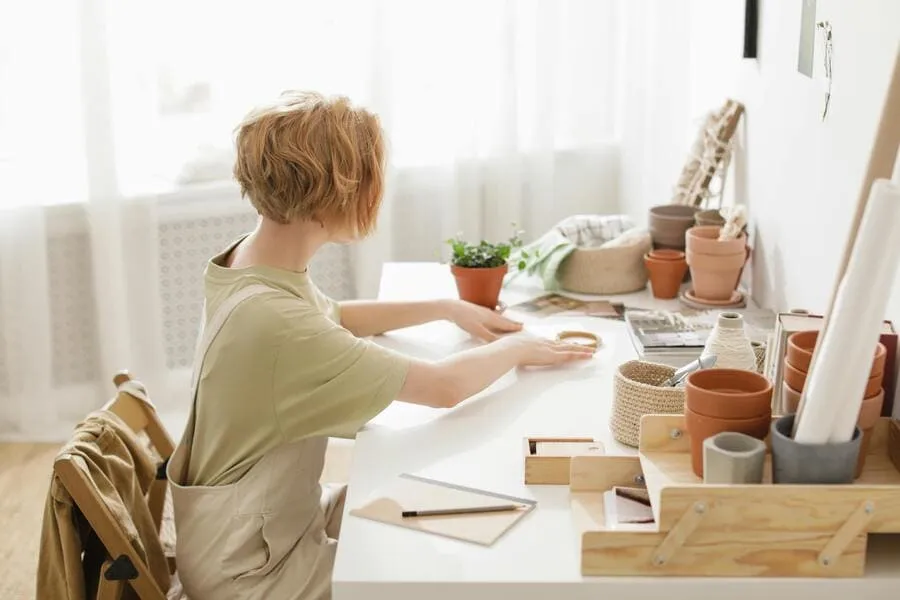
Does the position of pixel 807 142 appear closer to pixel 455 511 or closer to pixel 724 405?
pixel 724 405

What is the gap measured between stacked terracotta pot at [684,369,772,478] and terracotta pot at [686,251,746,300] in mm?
955

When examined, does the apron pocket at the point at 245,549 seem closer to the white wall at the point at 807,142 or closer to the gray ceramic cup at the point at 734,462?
the gray ceramic cup at the point at 734,462

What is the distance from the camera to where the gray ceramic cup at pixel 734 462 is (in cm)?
131

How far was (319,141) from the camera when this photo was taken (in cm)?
174

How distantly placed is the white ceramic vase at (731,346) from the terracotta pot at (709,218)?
0.82m

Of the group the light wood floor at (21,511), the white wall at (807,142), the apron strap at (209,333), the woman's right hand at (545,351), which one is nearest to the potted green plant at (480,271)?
the woman's right hand at (545,351)

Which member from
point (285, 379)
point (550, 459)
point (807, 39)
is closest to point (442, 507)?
point (550, 459)

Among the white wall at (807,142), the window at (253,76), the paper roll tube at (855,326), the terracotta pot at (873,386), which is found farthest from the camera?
the window at (253,76)

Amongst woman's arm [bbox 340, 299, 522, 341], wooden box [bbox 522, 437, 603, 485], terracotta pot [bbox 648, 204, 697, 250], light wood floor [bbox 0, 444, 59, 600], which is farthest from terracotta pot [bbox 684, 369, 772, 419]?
light wood floor [bbox 0, 444, 59, 600]

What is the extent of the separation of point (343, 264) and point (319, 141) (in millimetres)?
1880

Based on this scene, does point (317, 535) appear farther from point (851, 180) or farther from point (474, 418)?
point (851, 180)

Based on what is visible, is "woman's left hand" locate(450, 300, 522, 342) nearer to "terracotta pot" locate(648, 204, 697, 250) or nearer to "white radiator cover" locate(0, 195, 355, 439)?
"terracotta pot" locate(648, 204, 697, 250)

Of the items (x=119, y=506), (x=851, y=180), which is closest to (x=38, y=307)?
(x=119, y=506)

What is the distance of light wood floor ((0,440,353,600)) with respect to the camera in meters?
2.75
